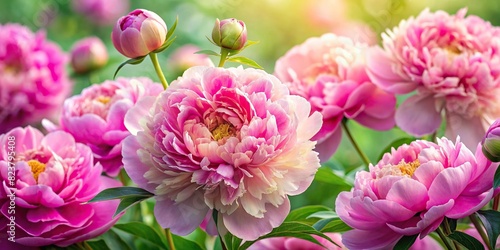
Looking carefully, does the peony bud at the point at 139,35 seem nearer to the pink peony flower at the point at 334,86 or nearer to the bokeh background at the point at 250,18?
Result: the pink peony flower at the point at 334,86

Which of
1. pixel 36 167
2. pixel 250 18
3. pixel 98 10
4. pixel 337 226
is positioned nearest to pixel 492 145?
pixel 337 226

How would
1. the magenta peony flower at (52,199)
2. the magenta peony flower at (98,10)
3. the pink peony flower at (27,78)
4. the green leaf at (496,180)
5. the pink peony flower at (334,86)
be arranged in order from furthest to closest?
the magenta peony flower at (98,10) → the pink peony flower at (27,78) → the pink peony flower at (334,86) → the magenta peony flower at (52,199) → the green leaf at (496,180)

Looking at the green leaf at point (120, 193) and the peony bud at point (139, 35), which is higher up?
the peony bud at point (139, 35)

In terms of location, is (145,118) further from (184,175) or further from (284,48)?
(284,48)

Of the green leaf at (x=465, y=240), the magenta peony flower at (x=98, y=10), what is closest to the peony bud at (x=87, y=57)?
the green leaf at (x=465, y=240)

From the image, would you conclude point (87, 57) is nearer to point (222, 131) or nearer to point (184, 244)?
point (184, 244)

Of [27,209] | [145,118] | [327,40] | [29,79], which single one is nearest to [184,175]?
[145,118]

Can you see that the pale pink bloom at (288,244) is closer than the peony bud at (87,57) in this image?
Yes
